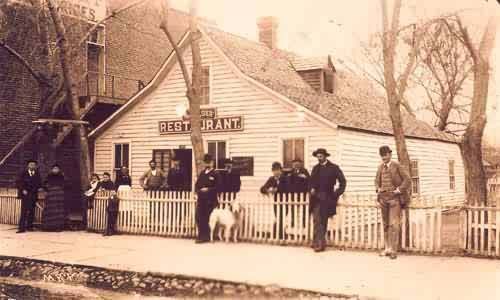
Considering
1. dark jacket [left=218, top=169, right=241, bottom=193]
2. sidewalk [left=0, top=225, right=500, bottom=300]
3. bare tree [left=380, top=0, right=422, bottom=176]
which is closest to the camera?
sidewalk [left=0, top=225, right=500, bottom=300]

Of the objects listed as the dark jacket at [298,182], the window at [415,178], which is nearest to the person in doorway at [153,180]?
the dark jacket at [298,182]

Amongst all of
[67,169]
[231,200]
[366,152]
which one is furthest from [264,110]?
[67,169]

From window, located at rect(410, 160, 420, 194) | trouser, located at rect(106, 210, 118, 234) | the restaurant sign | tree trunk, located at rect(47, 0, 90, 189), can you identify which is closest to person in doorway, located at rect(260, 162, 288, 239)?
trouser, located at rect(106, 210, 118, 234)

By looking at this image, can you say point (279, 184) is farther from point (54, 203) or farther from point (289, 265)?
point (54, 203)

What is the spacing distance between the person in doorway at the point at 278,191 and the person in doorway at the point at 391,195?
2351 mm

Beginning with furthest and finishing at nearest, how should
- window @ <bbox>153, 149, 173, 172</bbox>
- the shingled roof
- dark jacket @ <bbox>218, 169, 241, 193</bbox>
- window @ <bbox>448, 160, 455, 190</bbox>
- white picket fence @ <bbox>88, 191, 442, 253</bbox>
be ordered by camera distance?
1. window @ <bbox>448, 160, 455, 190</bbox>
2. window @ <bbox>153, 149, 173, 172</bbox>
3. the shingled roof
4. dark jacket @ <bbox>218, 169, 241, 193</bbox>
5. white picket fence @ <bbox>88, 191, 442, 253</bbox>

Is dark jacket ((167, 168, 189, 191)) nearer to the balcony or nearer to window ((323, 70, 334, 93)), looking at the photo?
the balcony

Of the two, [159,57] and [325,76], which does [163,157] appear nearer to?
[325,76]

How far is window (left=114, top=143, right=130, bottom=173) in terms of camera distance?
19188 millimetres

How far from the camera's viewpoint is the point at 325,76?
63.6 ft

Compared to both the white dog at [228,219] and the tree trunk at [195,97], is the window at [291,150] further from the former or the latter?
the white dog at [228,219]

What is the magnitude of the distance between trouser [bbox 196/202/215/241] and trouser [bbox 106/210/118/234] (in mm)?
2591

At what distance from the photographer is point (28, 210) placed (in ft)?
49.6

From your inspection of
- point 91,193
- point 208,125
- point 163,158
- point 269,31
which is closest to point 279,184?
point 91,193
